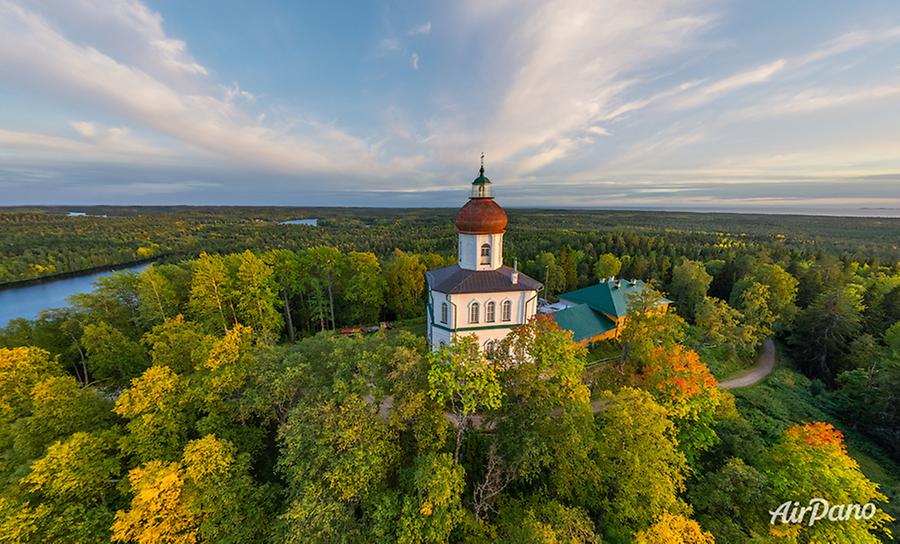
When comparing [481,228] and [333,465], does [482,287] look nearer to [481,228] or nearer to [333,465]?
[481,228]

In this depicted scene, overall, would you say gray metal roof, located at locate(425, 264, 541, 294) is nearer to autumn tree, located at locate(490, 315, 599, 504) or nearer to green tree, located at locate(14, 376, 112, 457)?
autumn tree, located at locate(490, 315, 599, 504)

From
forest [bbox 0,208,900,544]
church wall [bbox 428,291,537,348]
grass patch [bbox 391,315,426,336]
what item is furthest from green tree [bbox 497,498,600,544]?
grass patch [bbox 391,315,426,336]

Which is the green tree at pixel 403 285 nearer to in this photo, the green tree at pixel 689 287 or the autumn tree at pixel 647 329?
the autumn tree at pixel 647 329

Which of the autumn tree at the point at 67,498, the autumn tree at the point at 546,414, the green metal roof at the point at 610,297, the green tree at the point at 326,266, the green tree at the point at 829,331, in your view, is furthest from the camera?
the green tree at the point at 326,266

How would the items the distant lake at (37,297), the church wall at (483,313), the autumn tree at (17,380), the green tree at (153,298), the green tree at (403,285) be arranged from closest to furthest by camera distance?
1. the autumn tree at (17,380)
2. the church wall at (483,313)
3. the green tree at (153,298)
4. the green tree at (403,285)
5. the distant lake at (37,297)

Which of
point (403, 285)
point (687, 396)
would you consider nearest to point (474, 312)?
point (687, 396)

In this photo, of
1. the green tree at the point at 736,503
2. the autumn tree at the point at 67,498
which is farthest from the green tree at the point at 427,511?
the autumn tree at the point at 67,498

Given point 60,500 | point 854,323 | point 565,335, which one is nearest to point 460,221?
point 565,335
